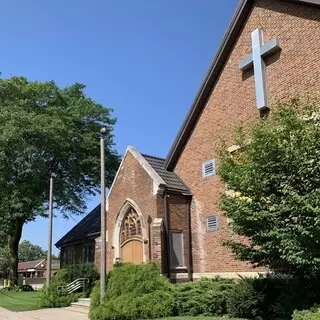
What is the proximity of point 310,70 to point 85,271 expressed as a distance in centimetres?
1794

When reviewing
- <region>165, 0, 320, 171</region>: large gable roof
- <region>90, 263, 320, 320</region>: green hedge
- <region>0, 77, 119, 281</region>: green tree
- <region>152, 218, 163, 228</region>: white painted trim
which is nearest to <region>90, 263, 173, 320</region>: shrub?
<region>90, 263, 320, 320</region>: green hedge

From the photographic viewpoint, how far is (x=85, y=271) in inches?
1081

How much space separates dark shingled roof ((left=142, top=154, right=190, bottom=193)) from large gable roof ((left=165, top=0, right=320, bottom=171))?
0.47 meters

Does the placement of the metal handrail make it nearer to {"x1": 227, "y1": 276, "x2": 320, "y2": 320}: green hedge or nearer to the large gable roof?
the large gable roof

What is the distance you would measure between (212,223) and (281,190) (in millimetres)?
8706

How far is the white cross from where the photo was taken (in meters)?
17.0

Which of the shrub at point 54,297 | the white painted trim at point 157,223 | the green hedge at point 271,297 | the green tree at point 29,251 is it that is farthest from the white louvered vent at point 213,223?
the green tree at point 29,251

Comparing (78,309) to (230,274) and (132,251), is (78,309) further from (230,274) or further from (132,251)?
(230,274)

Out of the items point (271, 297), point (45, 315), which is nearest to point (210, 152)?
point (271, 297)

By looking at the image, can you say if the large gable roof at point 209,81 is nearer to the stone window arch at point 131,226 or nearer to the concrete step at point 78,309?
the stone window arch at point 131,226

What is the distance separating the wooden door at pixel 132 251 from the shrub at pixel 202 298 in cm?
545

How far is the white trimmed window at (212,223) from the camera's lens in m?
19.2

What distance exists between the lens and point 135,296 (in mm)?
15586

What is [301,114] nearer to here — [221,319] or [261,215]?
[261,215]
